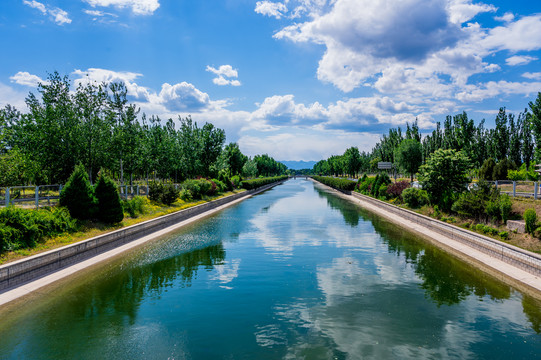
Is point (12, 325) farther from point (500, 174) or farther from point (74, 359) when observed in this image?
point (500, 174)

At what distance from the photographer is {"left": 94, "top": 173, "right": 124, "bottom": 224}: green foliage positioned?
1869 cm

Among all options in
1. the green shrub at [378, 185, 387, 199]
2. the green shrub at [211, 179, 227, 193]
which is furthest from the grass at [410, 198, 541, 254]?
the green shrub at [211, 179, 227, 193]

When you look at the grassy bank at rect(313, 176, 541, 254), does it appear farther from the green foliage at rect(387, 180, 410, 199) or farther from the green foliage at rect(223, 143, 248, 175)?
the green foliage at rect(223, 143, 248, 175)

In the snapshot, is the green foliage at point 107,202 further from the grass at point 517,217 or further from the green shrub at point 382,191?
the green shrub at point 382,191

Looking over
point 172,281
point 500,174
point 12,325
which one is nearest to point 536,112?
point 500,174

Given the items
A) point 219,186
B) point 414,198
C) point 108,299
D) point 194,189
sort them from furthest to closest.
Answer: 1. point 219,186
2. point 194,189
3. point 414,198
4. point 108,299

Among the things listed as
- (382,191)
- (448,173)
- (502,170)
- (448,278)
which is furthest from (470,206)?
(502,170)

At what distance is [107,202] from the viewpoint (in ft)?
62.0

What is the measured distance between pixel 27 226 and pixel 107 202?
537 cm

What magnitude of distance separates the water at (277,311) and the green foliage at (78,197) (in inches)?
165

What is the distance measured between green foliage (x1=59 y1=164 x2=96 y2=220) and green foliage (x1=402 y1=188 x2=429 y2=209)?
25029 millimetres

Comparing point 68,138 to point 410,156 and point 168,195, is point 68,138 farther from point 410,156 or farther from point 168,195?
point 410,156

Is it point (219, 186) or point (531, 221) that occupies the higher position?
point (531, 221)

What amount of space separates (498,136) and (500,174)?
59.2 feet
